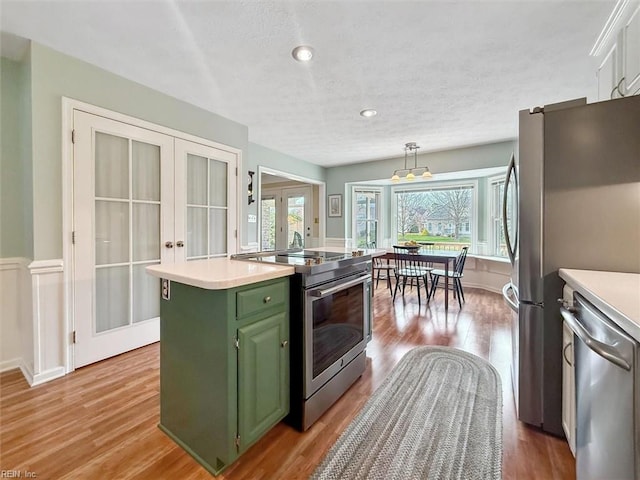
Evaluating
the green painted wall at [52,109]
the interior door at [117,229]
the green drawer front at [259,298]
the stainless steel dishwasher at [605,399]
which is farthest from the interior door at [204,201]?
the stainless steel dishwasher at [605,399]

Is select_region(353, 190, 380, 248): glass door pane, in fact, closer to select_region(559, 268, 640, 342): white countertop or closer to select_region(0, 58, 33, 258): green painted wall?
select_region(559, 268, 640, 342): white countertop

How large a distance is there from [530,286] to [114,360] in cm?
305

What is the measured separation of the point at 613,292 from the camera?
1.04 metres

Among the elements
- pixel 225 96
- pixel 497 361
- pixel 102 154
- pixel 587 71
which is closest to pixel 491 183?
pixel 587 71

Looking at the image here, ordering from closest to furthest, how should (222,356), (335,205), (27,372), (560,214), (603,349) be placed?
(603,349) < (222,356) < (560,214) < (27,372) < (335,205)

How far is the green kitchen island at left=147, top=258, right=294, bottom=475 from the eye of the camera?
1262mm

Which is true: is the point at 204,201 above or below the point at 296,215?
below

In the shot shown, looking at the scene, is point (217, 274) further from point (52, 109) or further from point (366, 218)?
point (366, 218)

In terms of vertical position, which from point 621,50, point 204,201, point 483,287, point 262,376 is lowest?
point 483,287

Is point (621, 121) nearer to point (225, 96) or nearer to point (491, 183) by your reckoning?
point (225, 96)

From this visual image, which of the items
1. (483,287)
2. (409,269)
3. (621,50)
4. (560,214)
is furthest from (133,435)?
(483,287)

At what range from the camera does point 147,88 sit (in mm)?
2617

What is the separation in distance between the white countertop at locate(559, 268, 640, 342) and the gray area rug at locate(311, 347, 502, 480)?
0.91m

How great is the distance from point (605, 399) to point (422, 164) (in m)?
4.56
